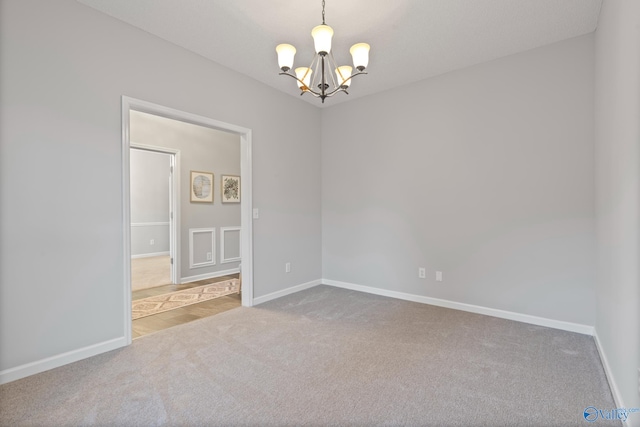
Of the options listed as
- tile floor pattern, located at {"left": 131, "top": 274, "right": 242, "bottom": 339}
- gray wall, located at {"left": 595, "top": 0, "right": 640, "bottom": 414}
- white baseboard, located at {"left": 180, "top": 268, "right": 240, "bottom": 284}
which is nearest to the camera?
gray wall, located at {"left": 595, "top": 0, "right": 640, "bottom": 414}

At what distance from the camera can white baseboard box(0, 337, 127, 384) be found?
2.12 meters

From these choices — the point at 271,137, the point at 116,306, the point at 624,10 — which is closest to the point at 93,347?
the point at 116,306

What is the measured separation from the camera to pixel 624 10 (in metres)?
1.78

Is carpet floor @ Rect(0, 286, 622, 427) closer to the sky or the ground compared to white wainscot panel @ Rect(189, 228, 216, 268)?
closer to the ground

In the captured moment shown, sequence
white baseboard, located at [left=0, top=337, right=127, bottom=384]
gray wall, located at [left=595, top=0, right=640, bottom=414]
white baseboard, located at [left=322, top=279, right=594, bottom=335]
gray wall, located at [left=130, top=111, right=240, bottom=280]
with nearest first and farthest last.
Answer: gray wall, located at [left=595, top=0, right=640, bottom=414], white baseboard, located at [left=0, top=337, right=127, bottom=384], white baseboard, located at [left=322, top=279, right=594, bottom=335], gray wall, located at [left=130, top=111, right=240, bottom=280]

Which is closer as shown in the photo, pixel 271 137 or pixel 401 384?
pixel 401 384

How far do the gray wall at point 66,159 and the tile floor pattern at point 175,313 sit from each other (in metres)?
0.52

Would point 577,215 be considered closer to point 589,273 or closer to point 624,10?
point 589,273

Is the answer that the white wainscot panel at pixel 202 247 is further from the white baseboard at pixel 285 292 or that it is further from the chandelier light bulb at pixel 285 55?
the chandelier light bulb at pixel 285 55

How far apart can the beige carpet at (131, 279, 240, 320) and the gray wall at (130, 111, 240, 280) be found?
0.70m

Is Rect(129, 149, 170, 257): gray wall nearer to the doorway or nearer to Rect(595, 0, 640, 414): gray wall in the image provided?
the doorway

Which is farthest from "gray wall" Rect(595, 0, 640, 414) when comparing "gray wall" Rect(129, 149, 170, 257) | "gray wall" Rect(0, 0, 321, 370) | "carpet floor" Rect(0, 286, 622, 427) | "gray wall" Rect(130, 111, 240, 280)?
"gray wall" Rect(129, 149, 170, 257)

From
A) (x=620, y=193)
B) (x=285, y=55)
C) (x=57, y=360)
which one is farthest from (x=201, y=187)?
(x=620, y=193)

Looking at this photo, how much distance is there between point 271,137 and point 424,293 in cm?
283
